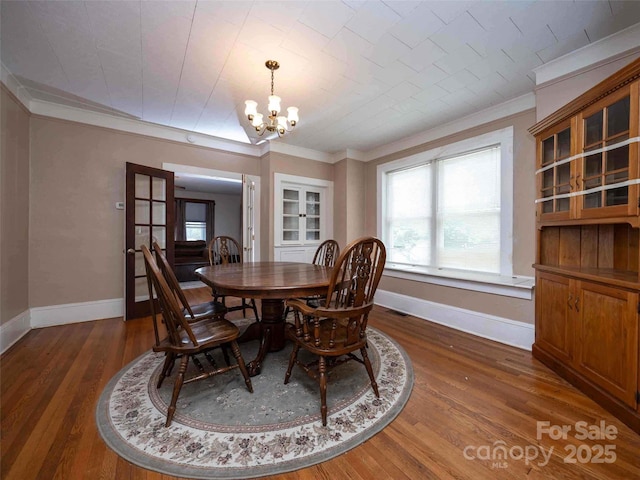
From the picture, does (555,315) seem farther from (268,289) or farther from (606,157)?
(268,289)

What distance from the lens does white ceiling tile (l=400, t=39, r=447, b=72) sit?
2.01 metres

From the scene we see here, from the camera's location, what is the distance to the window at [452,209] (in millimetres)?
2873

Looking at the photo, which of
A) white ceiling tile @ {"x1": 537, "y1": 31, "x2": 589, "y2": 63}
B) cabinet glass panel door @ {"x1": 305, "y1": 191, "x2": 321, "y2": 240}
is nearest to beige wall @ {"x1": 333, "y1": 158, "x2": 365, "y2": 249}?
cabinet glass panel door @ {"x1": 305, "y1": 191, "x2": 321, "y2": 240}

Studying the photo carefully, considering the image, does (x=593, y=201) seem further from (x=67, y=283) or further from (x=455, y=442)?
(x=67, y=283)

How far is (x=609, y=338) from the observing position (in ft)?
5.22

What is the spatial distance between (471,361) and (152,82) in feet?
13.0

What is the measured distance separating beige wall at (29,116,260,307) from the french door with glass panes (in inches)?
9.0

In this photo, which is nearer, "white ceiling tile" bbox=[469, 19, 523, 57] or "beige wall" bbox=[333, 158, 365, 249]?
"white ceiling tile" bbox=[469, 19, 523, 57]

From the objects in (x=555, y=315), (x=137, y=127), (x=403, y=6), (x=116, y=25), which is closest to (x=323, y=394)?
(x=555, y=315)

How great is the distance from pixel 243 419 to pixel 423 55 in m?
2.95

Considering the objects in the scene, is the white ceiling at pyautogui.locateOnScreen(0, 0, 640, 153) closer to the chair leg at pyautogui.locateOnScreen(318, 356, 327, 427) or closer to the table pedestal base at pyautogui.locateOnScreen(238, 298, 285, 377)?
the table pedestal base at pyautogui.locateOnScreen(238, 298, 285, 377)

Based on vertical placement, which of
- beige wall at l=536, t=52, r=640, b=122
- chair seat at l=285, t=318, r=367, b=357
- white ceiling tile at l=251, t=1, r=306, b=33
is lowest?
chair seat at l=285, t=318, r=367, b=357

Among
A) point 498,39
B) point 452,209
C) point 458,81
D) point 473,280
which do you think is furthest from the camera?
point 452,209

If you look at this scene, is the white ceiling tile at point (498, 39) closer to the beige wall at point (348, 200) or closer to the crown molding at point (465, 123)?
the crown molding at point (465, 123)
